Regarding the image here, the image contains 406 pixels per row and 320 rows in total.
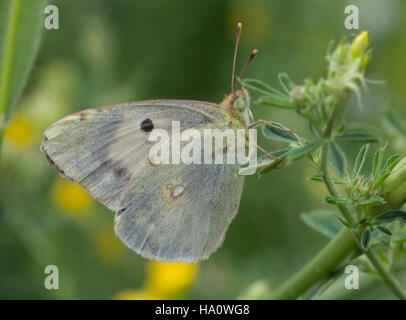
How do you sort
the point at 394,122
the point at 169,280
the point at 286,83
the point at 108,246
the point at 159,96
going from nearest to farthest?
1. the point at 286,83
2. the point at 394,122
3. the point at 169,280
4. the point at 108,246
5. the point at 159,96

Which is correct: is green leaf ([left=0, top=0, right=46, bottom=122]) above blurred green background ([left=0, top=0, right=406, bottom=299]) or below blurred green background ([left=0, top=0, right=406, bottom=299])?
below

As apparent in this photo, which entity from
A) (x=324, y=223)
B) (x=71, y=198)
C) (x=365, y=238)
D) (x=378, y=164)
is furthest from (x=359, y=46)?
(x=71, y=198)

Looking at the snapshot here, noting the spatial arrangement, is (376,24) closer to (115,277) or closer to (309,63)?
(309,63)

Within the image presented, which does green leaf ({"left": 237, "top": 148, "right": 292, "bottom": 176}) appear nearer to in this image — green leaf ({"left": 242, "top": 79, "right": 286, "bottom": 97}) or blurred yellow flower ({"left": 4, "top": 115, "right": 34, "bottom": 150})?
green leaf ({"left": 242, "top": 79, "right": 286, "bottom": 97})

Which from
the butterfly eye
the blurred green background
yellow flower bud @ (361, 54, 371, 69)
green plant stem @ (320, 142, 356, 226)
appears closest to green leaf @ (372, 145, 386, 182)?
green plant stem @ (320, 142, 356, 226)

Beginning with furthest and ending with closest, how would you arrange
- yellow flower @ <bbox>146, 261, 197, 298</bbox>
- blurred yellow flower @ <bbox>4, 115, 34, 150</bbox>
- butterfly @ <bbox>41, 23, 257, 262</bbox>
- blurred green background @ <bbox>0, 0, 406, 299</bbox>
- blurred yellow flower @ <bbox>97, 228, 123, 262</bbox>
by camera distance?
blurred yellow flower @ <bbox>97, 228, 123, 262</bbox>
blurred yellow flower @ <bbox>4, 115, 34, 150</bbox>
blurred green background @ <bbox>0, 0, 406, 299</bbox>
yellow flower @ <bbox>146, 261, 197, 298</bbox>
butterfly @ <bbox>41, 23, 257, 262</bbox>

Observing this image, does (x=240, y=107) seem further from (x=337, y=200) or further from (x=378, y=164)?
(x=337, y=200)
